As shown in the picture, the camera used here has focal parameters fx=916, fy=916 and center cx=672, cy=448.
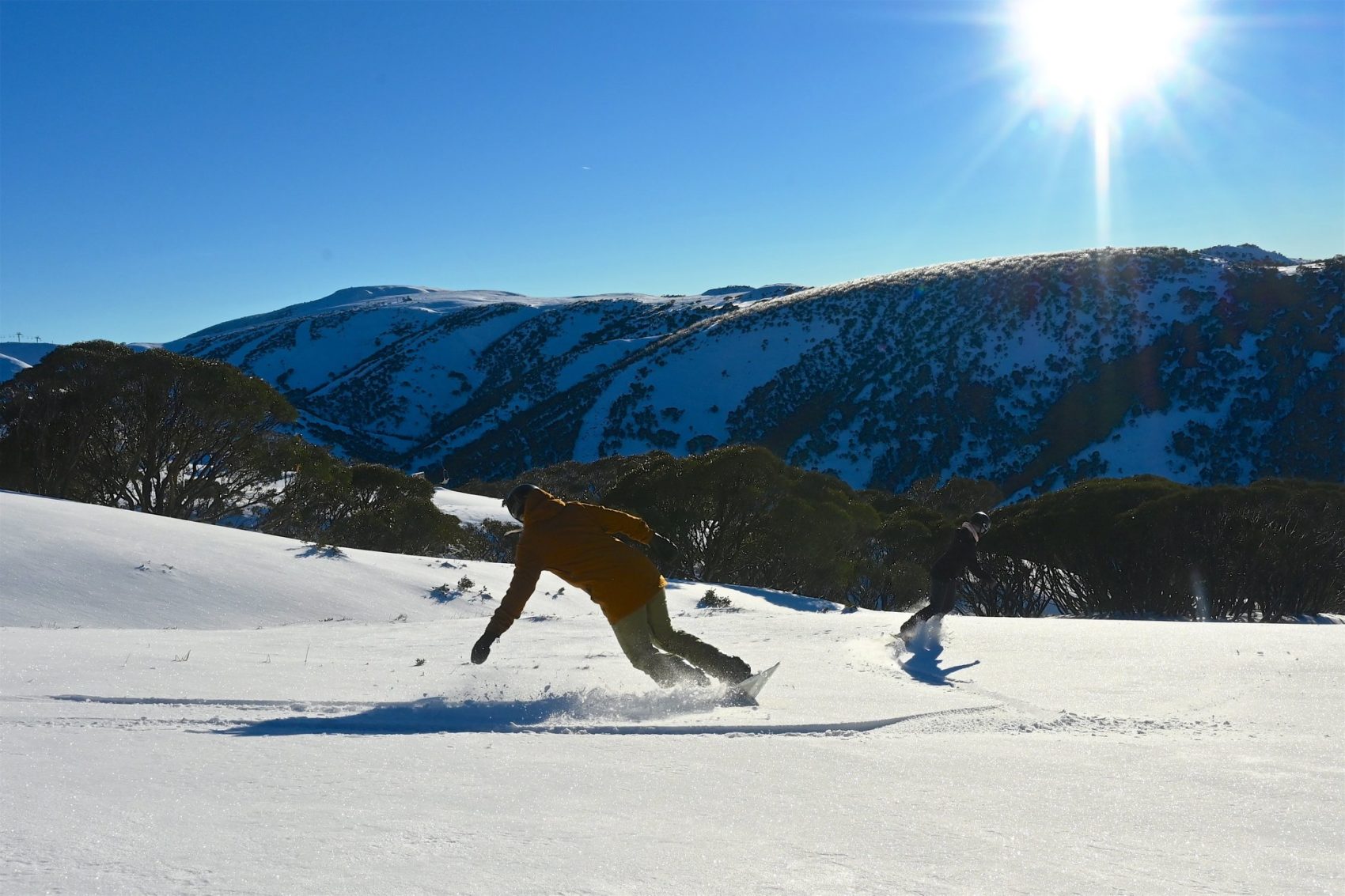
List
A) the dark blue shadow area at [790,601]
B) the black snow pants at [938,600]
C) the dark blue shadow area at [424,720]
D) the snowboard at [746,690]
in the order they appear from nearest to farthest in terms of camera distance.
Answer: the dark blue shadow area at [424,720] → the snowboard at [746,690] → the black snow pants at [938,600] → the dark blue shadow area at [790,601]

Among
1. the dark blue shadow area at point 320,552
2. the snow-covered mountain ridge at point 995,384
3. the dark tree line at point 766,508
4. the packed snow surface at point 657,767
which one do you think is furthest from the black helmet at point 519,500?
the snow-covered mountain ridge at point 995,384

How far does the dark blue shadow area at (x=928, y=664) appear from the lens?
5266 mm

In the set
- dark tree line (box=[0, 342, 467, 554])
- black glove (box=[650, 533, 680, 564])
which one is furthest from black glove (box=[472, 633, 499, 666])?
dark tree line (box=[0, 342, 467, 554])

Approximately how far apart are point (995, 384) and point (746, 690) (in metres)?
64.9

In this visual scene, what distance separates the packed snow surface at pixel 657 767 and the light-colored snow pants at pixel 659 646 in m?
0.21

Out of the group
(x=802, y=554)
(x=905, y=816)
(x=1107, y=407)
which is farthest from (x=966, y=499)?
(x=905, y=816)

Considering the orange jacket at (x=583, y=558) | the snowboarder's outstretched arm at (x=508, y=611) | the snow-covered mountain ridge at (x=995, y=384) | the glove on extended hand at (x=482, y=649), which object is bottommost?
the glove on extended hand at (x=482, y=649)

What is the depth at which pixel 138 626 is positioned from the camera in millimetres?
7102

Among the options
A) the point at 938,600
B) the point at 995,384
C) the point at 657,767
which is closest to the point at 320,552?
the point at 938,600

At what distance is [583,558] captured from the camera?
4.91 metres

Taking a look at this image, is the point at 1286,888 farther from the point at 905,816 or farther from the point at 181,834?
the point at 181,834

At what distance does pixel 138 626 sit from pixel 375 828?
602 centimetres

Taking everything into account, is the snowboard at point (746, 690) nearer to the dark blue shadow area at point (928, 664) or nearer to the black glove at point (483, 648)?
the dark blue shadow area at point (928, 664)

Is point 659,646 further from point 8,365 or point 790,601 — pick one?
point 8,365
